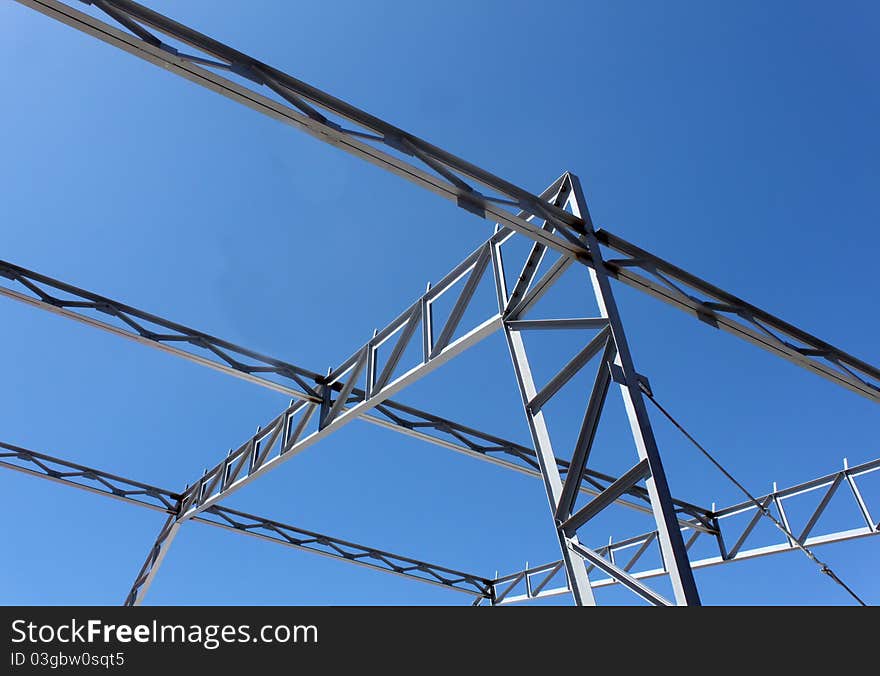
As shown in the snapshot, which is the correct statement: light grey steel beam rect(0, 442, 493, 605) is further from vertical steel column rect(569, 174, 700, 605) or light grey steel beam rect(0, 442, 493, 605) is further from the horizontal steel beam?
vertical steel column rect(569, 174, 700, 605)

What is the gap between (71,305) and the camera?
995cm

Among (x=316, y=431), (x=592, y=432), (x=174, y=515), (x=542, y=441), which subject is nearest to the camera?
(x=592, y=432)

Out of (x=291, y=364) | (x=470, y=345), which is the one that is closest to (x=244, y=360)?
(x=291, y=364)

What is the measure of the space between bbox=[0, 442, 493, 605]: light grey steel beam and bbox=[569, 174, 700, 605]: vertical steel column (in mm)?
10850

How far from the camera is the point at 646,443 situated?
543 centimetres

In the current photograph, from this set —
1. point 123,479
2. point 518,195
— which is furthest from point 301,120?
point 123,479

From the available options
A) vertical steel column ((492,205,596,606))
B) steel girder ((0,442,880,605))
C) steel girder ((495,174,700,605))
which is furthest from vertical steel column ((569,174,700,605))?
steel girder ((0,442,880,605))

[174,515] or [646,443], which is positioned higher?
[174,515]

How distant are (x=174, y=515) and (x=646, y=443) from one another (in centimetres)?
1237

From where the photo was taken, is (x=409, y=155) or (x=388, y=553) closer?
(x=409, y=155)

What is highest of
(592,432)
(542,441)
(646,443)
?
(542,441)

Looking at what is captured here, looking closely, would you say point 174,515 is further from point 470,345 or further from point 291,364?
point 470,345
